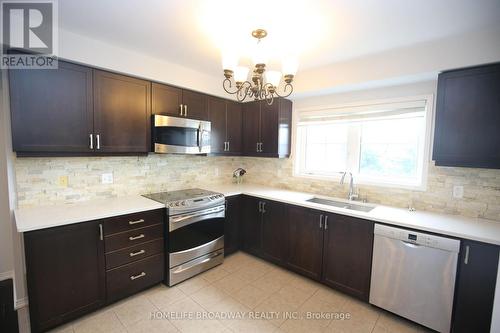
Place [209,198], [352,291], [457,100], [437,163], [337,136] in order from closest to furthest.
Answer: [457,100] < [437,163] < [352,291] < [209,198] < [337,136]

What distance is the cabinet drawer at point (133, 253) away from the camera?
2101 millimetres

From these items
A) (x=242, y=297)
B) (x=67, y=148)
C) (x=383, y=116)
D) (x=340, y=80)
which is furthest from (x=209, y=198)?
(x=383, y=116)

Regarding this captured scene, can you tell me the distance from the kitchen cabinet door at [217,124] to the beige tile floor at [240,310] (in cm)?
168

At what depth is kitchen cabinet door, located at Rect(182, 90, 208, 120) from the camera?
2.89 m

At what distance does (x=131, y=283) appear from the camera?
7.32 ft

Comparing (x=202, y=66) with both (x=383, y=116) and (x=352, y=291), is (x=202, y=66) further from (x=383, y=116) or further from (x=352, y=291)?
(x=352, y=291)

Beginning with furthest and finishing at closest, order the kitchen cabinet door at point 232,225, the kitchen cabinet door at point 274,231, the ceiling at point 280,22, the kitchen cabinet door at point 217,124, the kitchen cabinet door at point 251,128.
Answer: the kitchen cabinet door at point 251,128
the kitchen cabinet door at point 217,124
the kitchen cabinet door at point 232,225
the kitchen cabinet door at point 274,231
the ceiling at point 280,22

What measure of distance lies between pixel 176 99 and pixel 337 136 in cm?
212

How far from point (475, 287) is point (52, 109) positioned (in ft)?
12.0

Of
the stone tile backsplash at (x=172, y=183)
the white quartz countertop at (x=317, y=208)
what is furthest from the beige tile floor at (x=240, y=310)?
the stone tile backsplash at (x=172, y=183)

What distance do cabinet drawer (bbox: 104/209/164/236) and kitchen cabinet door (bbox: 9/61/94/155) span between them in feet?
2.37

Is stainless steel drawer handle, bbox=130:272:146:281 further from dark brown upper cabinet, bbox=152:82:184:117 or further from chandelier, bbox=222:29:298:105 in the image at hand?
chandelier, bbox=222:29:298:105

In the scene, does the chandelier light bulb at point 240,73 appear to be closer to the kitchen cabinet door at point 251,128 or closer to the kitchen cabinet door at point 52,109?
the kitchen cabinet door at point 52,109

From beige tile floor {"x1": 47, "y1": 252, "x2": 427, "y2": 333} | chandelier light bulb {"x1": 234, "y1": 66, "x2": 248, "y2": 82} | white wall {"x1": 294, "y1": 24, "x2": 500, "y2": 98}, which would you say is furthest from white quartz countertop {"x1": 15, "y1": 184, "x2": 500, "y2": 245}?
chandelier light bulb {"x1": 234, "y1": 66, "x2": 248, "y2": 82}
